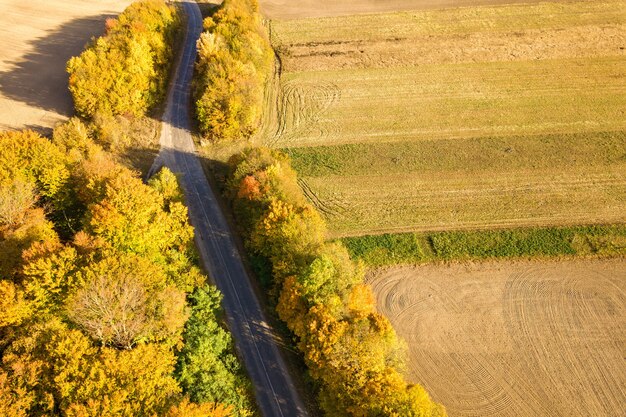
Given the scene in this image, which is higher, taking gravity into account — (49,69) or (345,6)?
(345,6)

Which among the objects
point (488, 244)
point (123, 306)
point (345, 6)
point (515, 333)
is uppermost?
point (345, 6)

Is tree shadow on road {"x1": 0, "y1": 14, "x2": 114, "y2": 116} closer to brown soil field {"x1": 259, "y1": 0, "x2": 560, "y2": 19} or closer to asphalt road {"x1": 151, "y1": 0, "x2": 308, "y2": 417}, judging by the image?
asphalt road {"x1": 151, "y1": 0, "x2": 308, "y2": 417}

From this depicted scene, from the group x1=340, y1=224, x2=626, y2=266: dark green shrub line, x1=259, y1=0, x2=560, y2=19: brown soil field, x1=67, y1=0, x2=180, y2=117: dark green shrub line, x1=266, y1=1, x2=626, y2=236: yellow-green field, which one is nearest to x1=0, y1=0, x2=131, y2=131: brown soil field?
x1=67, y1=0, x2=180, y2=117: dark green shrub line

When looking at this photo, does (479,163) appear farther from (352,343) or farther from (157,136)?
(157,136)

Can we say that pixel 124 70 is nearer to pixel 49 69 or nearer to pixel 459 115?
pixel 49 69

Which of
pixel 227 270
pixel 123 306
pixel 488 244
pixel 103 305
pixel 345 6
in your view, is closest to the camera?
pixel 103 305

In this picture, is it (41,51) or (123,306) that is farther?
(41,51)

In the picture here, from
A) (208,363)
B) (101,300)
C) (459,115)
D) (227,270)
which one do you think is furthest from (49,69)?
(459,115)
